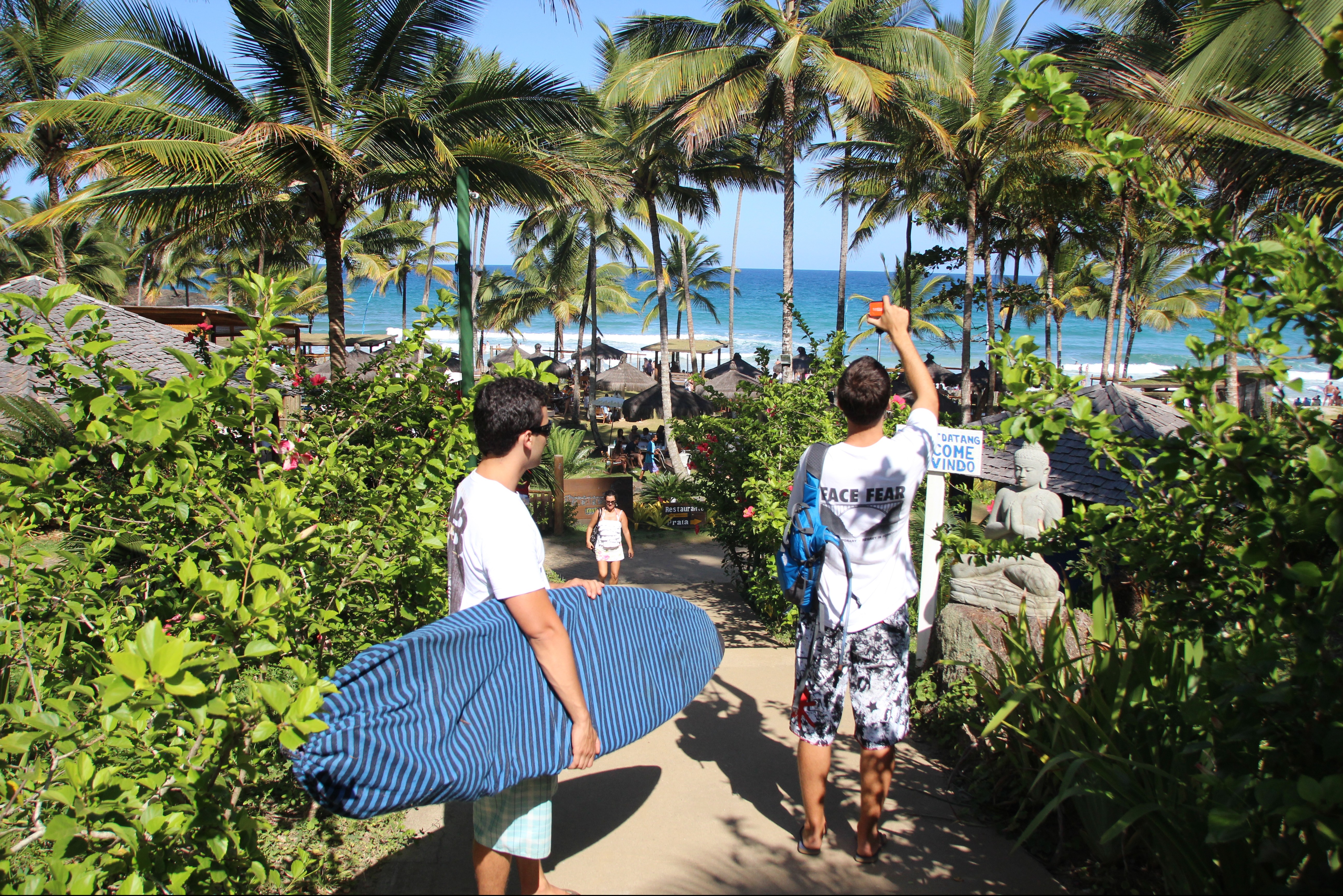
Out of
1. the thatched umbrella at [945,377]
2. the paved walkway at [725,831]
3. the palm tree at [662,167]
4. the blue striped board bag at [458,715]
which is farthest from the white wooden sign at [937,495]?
the thatched umbrella at [945,377]

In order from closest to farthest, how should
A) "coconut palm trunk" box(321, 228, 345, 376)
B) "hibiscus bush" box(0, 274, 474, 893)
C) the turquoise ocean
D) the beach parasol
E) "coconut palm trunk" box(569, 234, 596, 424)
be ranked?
"hibiscus bush" box(0, 274, 474, 893)
"coconut palm trunk" box(321, 228, 345, 376)
"coconut palm trunk" box(569, 234, 596, 424)
the beach parasol
the turquoise ocean

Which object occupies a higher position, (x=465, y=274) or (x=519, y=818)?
(x=465, y=274)

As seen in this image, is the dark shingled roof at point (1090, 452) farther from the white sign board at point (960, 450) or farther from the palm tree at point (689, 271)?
the palm tree at point (689, 271)

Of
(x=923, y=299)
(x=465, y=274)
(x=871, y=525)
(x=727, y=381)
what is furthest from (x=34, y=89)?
(x=923, y=299)

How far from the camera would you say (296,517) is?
2.30m

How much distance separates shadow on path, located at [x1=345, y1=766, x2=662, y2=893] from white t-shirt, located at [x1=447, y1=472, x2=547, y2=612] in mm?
1105

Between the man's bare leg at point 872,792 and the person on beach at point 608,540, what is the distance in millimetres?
5085

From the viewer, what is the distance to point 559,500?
1137 centimetres

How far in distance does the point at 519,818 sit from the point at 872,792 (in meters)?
1.22

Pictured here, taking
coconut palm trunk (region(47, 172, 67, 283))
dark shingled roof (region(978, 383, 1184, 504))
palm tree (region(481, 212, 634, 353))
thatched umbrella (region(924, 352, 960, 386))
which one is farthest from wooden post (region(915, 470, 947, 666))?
thatched umbrella (region(924, 352, 960, 386))

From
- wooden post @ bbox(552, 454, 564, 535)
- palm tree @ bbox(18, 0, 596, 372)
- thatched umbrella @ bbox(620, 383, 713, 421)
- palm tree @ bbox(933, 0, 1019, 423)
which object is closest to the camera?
palm tree @ bbox(18, 0, 596, 372)

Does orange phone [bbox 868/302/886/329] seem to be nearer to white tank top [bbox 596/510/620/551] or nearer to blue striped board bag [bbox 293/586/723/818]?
blue striped board bag [bbox 293/586/723/818]

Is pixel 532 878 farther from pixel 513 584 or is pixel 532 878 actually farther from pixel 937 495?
pixel 937 495

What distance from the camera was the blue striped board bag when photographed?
1996mm
